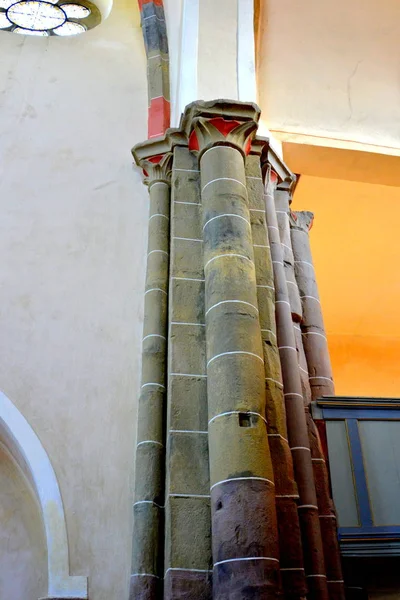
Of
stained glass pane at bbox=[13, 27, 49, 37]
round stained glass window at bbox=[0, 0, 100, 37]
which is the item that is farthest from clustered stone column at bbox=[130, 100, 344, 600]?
round stained glass window at bbox=[0, 0, 100, 37]

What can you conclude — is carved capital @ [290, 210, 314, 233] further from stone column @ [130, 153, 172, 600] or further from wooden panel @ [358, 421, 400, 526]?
wooden panel @ [358, 421, 400, 526]

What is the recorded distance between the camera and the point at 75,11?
9.14 meters

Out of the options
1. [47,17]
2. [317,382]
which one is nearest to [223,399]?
[317,382]

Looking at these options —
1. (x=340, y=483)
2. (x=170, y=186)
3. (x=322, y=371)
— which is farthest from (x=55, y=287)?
(x=340, y=483)

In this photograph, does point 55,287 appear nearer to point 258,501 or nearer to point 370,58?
point 258,501

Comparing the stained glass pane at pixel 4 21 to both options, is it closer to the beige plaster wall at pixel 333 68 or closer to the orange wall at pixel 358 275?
the beige plaster wall at pixel 333 68

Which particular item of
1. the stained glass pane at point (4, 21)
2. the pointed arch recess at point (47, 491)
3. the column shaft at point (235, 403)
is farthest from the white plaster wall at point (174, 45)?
the pointed arch recess at point (47, 491)

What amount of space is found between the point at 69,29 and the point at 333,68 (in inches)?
139

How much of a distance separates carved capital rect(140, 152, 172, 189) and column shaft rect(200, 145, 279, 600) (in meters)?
0.86

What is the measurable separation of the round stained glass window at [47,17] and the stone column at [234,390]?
4251mm

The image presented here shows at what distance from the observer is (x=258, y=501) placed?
361 cm

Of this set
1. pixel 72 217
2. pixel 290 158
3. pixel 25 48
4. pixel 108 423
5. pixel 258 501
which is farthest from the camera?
pixel 25 48

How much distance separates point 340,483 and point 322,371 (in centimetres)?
123

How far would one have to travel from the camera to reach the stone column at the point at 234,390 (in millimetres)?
3447
